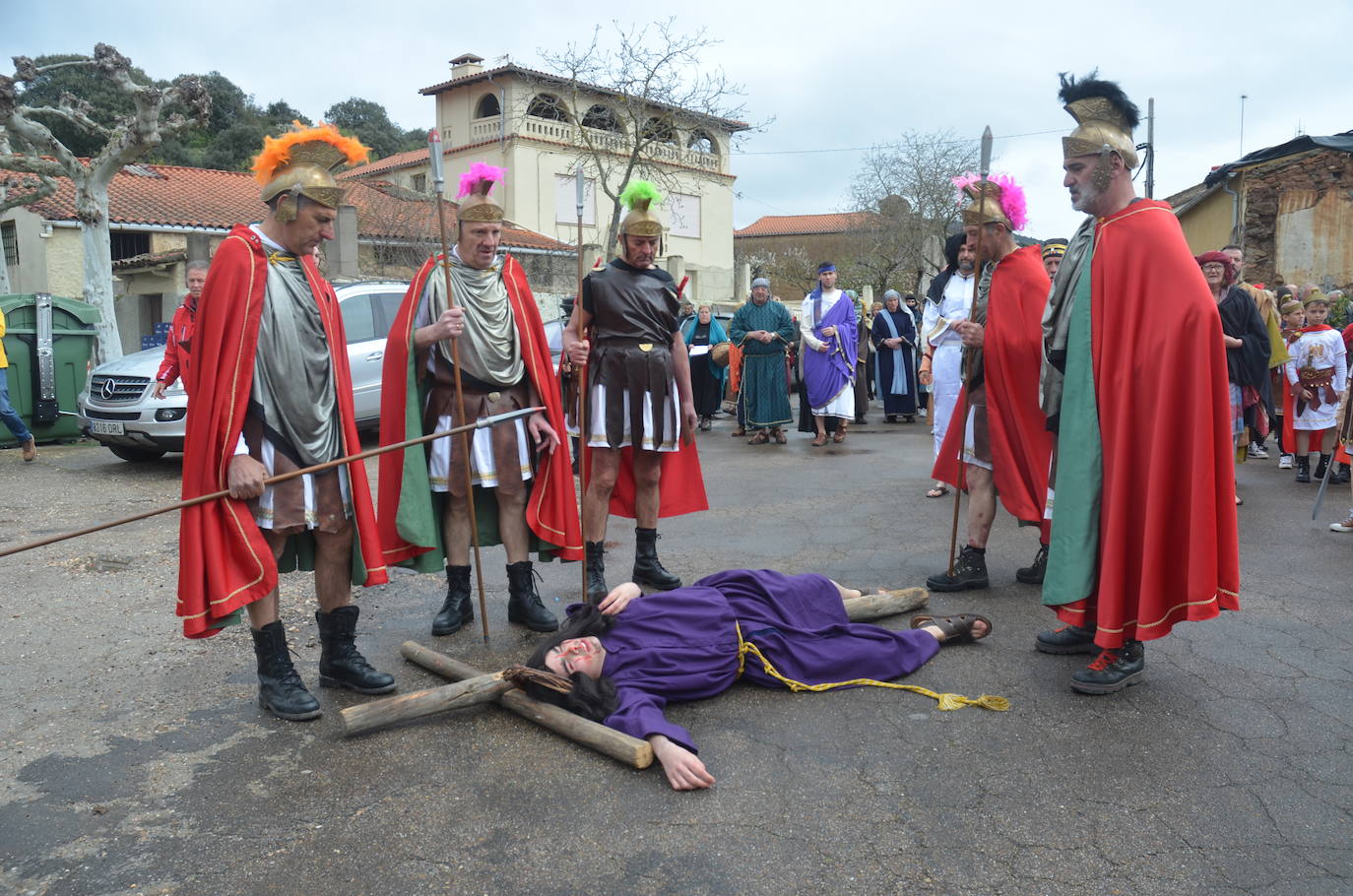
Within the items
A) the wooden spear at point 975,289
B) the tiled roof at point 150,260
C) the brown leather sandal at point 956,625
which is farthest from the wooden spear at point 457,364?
the tiled roof at point 150,260

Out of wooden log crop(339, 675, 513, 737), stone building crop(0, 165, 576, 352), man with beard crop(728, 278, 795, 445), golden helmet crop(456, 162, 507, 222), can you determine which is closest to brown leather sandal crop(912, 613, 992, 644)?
wooden log crop(339, 675, 513, 737)

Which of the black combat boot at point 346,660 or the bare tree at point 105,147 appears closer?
the black combat boot at point 346,660

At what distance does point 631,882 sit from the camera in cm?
275

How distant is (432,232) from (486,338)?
85.7 ft

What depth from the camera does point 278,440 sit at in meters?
3.91

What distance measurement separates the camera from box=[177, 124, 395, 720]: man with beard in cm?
374

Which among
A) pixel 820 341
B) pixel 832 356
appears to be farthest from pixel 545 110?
pixel 832 356

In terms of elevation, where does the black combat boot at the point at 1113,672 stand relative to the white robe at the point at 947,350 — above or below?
below

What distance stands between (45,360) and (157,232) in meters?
17.4

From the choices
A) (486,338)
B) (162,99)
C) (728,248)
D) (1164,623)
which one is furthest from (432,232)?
(1164,623)

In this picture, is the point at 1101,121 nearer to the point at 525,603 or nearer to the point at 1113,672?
the point at 1113,672

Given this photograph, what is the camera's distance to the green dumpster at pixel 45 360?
12047 mm

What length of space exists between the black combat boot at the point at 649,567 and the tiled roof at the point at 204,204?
948 inches

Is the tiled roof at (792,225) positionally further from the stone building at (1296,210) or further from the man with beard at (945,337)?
the man with beard at (945,337)
